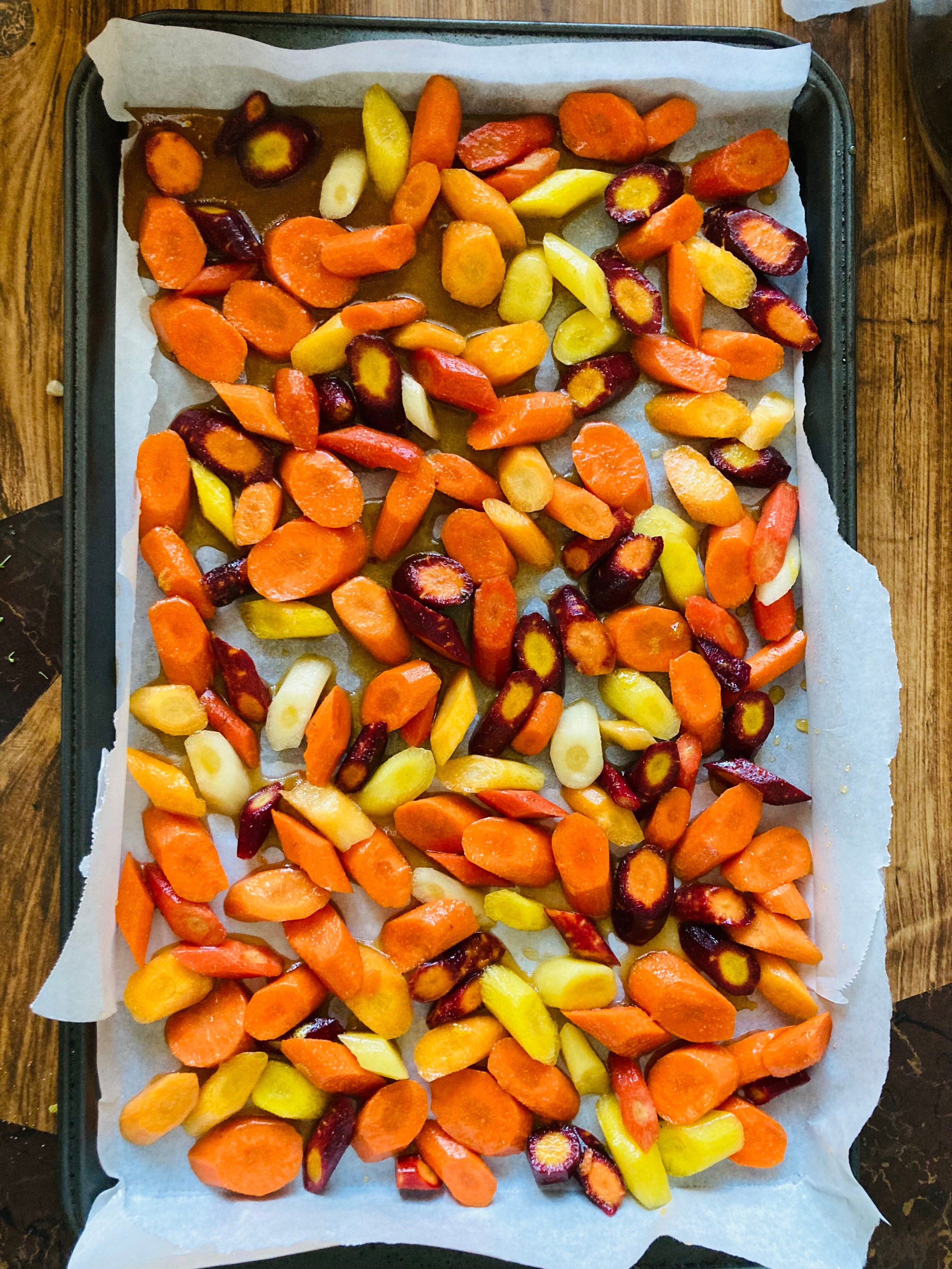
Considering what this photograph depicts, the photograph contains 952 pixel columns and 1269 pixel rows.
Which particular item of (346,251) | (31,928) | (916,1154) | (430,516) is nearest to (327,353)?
(346,251)

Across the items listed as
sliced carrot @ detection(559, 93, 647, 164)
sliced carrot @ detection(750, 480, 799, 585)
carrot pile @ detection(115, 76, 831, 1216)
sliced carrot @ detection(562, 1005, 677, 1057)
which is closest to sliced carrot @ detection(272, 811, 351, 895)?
carrot pile @ detection(115, 76, 831, 1216)

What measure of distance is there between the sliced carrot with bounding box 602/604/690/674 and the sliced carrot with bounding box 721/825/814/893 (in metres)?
0.28

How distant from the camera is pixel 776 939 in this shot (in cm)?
137

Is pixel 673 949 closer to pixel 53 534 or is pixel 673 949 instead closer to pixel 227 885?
pixel 227 885

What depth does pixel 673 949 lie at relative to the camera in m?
1.41

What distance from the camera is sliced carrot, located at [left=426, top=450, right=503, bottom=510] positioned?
1351 mm

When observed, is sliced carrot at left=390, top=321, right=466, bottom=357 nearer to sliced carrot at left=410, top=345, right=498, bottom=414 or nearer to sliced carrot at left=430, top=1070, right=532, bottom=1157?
sliced carrot at left=410, top=345, right=498, bottom=414

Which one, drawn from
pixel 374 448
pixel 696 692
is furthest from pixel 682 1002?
pixel 374 448

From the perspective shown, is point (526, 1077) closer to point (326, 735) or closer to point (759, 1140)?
point (759, 1140)

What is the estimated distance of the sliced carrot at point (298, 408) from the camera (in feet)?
4.37

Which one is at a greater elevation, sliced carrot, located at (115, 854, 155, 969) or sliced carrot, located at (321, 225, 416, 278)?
sliced carrot, located at (321, 225, 416, 278)

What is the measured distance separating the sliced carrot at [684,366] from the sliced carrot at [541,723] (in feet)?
1.52

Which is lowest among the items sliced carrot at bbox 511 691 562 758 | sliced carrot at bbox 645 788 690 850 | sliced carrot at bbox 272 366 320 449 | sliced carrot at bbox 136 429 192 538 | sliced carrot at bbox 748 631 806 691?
sliced carrot at bbox 645 788 690 850

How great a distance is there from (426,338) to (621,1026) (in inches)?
37.7
